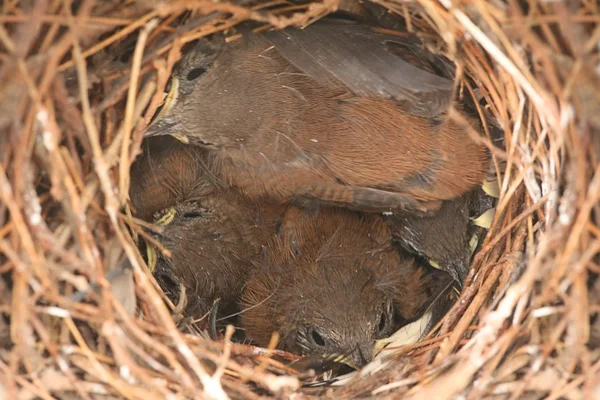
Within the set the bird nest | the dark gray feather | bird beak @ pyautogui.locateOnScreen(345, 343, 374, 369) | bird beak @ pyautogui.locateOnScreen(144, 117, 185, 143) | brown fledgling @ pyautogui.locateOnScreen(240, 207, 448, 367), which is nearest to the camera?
the bird nest

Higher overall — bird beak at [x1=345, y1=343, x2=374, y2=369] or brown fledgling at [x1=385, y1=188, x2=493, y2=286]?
brown fledgling at [x1=385, y1=188, x2=493, y2=286]

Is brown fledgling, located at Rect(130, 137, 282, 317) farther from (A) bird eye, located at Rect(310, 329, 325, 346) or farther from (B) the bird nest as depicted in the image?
(B) the bird nest

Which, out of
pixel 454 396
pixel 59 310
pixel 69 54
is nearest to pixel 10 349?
pixel 59 310

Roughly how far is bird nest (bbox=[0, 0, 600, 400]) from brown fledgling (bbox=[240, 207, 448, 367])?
536 millimetres

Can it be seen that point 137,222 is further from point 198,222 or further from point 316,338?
point 316,338

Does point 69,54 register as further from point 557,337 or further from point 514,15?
point 557,337

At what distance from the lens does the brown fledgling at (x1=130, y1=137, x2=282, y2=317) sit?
2.48m

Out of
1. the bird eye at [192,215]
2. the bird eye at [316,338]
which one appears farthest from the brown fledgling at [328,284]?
the bird eye at [192,215]

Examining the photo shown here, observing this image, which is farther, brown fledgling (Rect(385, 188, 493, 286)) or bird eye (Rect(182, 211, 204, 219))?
bird eye (Rect(182, 211, 204, 219))

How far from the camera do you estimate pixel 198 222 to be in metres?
2.52

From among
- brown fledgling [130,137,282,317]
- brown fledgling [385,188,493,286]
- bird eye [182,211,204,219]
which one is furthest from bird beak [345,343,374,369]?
bird eye [182,211,204,219]

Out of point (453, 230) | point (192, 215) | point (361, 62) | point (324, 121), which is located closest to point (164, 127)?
point (192, 215)

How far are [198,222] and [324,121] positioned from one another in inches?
22.8

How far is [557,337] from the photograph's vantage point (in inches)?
63.2
